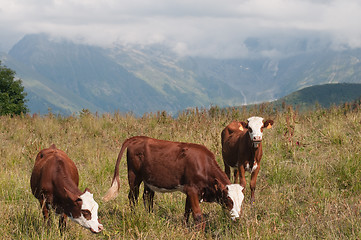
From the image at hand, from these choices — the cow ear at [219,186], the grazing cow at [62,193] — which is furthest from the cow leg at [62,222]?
the cow ear at [219,186]

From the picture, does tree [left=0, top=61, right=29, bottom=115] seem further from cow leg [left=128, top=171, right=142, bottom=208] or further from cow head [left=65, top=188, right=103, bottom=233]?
cow head [left=65, top=188, right=103, bottom=233]

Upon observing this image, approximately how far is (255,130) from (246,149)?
706mm

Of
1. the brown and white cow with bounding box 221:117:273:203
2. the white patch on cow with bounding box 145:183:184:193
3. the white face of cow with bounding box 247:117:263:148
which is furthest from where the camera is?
the brown and white cow with bounding box 221:117:273:203

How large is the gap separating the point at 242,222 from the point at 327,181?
3.24m

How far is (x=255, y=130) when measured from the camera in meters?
7.83

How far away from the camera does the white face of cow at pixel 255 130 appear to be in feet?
25.1

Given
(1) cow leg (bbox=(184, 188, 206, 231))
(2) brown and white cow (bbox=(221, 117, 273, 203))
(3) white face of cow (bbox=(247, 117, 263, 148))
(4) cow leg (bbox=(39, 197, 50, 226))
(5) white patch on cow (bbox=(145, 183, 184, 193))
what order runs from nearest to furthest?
(4) cow leg (bbox=(39, 197, 50, 226))
(1) cow leg (bbox=(184, 188, 206, 231))
(5) white patch on cow (bbox=(145, 183, 184, 193))
(3) white face of cow (bbox=(247, 117, 263, 148))
(2) brown and white cow (bbox=(221, 117, 273, 203))

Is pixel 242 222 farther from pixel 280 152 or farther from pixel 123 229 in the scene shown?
pixel 280 152

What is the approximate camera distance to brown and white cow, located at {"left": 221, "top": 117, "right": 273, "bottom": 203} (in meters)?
7.88

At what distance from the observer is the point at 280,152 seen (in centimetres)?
1080

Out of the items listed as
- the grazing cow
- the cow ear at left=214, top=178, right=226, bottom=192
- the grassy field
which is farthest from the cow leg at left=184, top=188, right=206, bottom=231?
the grazing cow

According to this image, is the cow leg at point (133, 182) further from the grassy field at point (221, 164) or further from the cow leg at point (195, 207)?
the cow leg at point (195, 207)

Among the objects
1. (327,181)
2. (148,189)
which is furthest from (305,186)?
(148,189)

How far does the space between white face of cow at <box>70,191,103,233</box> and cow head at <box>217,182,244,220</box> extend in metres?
2.07
